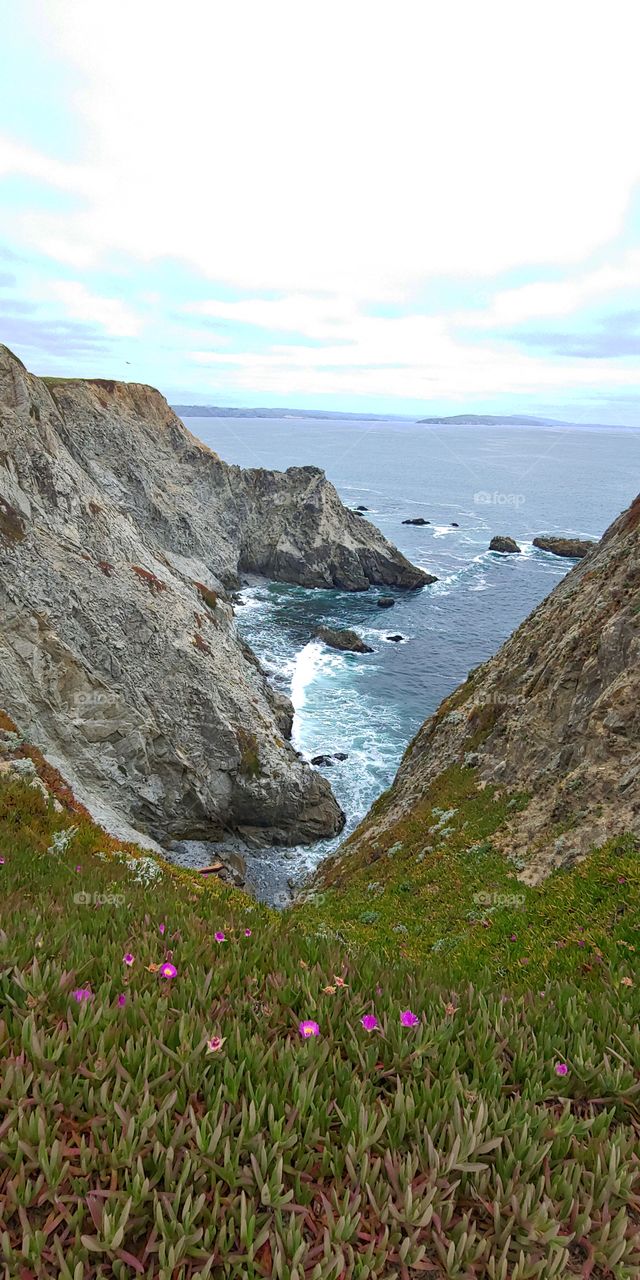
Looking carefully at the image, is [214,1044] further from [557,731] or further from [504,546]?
[504,546]

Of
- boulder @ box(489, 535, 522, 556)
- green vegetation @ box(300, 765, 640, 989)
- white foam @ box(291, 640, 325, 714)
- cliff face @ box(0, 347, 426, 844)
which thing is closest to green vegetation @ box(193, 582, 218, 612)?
cliff face @ box(0, 347, 426, 844)

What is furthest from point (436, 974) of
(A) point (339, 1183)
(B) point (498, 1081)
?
(A) point (339, 1183)

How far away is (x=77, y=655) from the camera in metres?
32.2

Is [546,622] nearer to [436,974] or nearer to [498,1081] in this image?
[436,974]

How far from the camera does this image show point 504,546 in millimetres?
110812

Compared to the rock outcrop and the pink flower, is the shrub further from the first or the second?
the rock outcrop

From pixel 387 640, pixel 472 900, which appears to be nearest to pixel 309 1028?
pixel 472 900

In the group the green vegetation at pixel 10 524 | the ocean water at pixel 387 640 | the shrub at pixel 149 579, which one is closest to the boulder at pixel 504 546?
the ocean water at pixel 387 640

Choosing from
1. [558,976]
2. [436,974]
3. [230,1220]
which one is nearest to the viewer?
[230,1220]

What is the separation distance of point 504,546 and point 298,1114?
113 metres

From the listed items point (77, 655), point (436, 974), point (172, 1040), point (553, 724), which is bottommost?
point (77, 655)

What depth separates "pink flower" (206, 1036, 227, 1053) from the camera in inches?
187

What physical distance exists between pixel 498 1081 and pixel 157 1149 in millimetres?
2520

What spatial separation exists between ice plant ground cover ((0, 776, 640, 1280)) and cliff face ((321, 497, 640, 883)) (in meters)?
7.22
